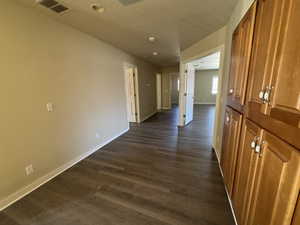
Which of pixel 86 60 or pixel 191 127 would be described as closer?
pixel 86 60

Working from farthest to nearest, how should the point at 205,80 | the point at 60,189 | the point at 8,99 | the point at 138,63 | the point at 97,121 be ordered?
the point at 205,80 < the point at 138,63 < the point at 97,121 < the point at 60,189 < the point at 8,99

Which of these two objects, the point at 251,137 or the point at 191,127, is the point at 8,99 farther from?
the point at 191,127

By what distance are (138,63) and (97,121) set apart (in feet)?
8.92

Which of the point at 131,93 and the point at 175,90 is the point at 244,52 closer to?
the point at 131,93

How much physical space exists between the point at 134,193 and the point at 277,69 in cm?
190

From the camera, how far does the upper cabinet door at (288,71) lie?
61 cm

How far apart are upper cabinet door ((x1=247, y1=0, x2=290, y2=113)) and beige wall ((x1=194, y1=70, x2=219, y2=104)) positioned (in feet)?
27.7

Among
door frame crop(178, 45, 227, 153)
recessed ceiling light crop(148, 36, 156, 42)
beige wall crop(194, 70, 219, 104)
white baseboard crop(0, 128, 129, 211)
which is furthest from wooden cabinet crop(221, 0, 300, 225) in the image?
beige wall crop(194, 70, 219, 104)

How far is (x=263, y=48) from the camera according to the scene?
36.7 inches

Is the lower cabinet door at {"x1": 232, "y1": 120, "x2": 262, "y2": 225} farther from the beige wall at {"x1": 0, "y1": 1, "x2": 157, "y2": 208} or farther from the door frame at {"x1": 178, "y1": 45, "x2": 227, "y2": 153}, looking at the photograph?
the beige wall at {"x1": 0, "y1": 1, "x2": 157, "y2": 208}

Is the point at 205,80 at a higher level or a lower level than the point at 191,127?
higher

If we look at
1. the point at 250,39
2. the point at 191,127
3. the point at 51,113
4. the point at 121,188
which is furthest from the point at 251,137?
the point at 191,127

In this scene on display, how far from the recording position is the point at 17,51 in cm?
167

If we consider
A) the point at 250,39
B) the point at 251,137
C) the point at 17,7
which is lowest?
the point at 251,137
